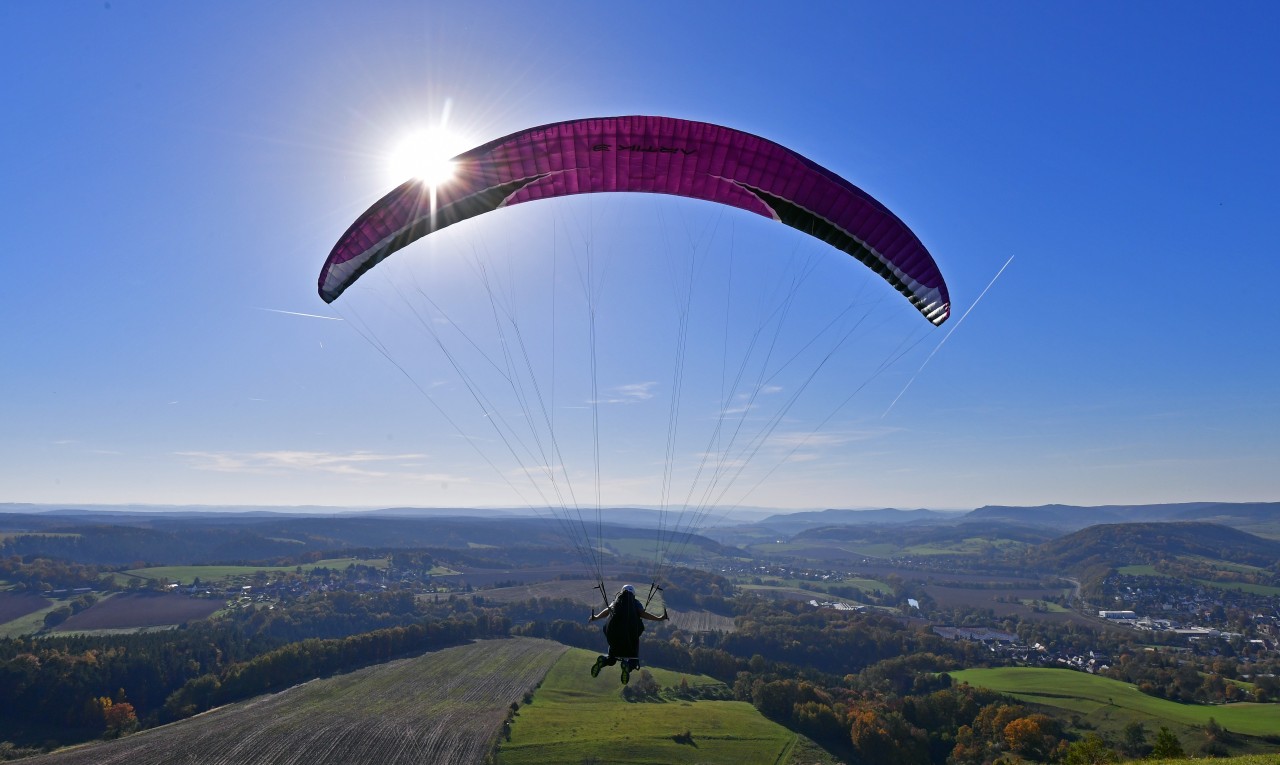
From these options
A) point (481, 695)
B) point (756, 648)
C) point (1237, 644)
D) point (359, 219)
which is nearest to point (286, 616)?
point (481, 695)

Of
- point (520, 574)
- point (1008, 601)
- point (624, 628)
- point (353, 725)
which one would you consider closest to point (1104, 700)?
point (353, 725)

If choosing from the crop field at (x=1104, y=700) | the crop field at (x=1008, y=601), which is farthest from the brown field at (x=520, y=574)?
the crop field at (x=1104, y=700)

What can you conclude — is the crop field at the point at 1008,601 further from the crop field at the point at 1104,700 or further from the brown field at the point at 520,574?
the brown field at the point at 520,574

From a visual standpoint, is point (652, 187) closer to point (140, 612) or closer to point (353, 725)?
point (353, 725)

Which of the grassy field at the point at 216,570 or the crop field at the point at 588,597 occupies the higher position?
the grassy field at the point at 216,570

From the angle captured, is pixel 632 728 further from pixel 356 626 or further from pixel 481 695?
pixel 356 626

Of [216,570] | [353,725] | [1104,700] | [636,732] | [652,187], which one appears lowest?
[1104,700]

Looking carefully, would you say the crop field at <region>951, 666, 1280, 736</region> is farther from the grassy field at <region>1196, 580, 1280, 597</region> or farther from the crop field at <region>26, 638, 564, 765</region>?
the grassy field at <region>1196, 580, 1280, 597</region>
